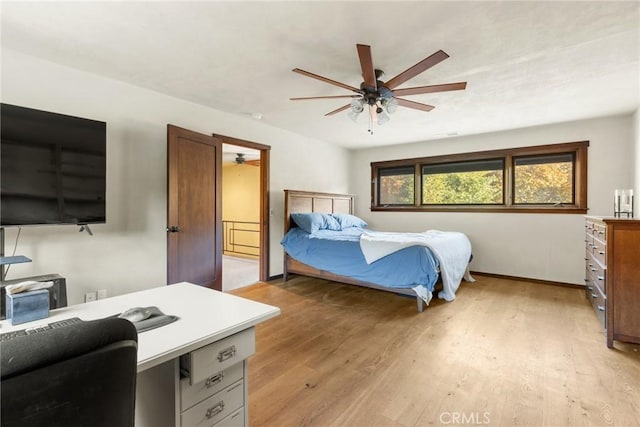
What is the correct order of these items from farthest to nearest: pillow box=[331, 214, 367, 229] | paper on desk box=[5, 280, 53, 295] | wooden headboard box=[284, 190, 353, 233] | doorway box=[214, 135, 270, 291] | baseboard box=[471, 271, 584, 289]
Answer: doorway box=[214, 135, 270, 291]
pillow box=[331, 214, 367, 229]
wooden headboard box=[284, 190, 353, 233]
baseboard box=[471, 271, 584, 289]
paper on desk box=[5, 280, 53, 295]

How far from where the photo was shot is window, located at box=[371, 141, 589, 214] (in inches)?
175

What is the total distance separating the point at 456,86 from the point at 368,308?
2408mm

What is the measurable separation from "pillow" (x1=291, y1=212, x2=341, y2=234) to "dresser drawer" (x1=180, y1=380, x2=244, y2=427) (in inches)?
126

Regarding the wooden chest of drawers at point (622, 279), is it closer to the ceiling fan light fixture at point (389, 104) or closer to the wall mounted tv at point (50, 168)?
the ceiling fan light fixture at point (389, 104)

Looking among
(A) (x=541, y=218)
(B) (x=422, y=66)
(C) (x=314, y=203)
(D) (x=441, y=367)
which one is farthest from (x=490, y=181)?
(D) (x=441, y=367)

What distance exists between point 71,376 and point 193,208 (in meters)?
2.99

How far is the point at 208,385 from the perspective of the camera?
121 centimetres

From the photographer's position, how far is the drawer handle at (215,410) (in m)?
1.22

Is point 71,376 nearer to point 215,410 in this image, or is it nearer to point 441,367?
point 215,410

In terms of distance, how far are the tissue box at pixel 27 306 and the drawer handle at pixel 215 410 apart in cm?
73

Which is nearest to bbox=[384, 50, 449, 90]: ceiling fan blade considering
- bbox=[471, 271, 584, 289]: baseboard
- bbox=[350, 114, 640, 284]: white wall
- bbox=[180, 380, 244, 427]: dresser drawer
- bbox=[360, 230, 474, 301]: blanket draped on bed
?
bbox=[360, 230, 474, 301]: blanket draped on bed

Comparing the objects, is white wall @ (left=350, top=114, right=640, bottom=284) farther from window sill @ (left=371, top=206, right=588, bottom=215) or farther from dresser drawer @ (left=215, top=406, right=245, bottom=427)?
dresser drawer @ (left=215, top=406, right=245, bottom=427)

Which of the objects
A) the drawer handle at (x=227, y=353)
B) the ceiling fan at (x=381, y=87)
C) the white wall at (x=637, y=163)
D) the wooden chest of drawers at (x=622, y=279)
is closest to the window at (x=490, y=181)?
the white wall at (x=637, y=163)

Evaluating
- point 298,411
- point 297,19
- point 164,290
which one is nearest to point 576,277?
point 298,411
